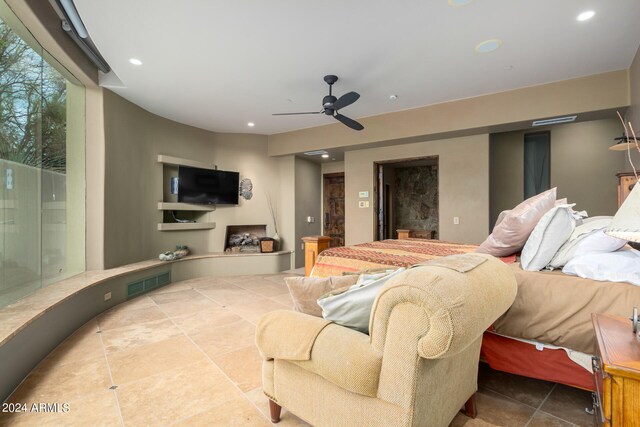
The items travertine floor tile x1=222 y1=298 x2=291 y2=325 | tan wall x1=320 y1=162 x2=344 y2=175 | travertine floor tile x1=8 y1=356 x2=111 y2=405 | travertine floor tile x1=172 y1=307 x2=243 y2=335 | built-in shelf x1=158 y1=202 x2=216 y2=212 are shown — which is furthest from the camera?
tan wall x1=320 y1=162 x2=344 y2=175

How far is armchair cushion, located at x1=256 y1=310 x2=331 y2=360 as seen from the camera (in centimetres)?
130

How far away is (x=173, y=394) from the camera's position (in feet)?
6.38

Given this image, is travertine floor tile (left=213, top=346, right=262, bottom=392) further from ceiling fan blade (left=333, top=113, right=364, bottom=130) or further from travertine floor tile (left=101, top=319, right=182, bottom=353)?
ceiling fan blade (left=333, top=113, right=364, bottom=130)

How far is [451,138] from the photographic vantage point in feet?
16.2

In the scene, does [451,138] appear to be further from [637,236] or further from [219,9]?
[637,236]

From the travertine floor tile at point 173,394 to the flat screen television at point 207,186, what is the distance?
3.76 meters

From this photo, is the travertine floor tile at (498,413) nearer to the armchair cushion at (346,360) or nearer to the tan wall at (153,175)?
the armchair cushion at (346,360)

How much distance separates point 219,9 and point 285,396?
9.41ft

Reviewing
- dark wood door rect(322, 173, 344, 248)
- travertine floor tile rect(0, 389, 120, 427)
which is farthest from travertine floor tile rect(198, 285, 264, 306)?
dark wood door rect(322, 173, 344, 248)

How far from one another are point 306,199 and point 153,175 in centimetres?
317

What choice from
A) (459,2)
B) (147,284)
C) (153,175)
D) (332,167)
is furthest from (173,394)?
(332,167)

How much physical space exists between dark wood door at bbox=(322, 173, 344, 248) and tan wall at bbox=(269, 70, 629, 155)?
167cm

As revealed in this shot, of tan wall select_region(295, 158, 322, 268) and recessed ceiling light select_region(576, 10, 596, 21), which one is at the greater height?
recessed ceiling light select_region(576, 10, 596, 21)

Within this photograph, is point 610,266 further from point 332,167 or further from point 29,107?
point 332,167
